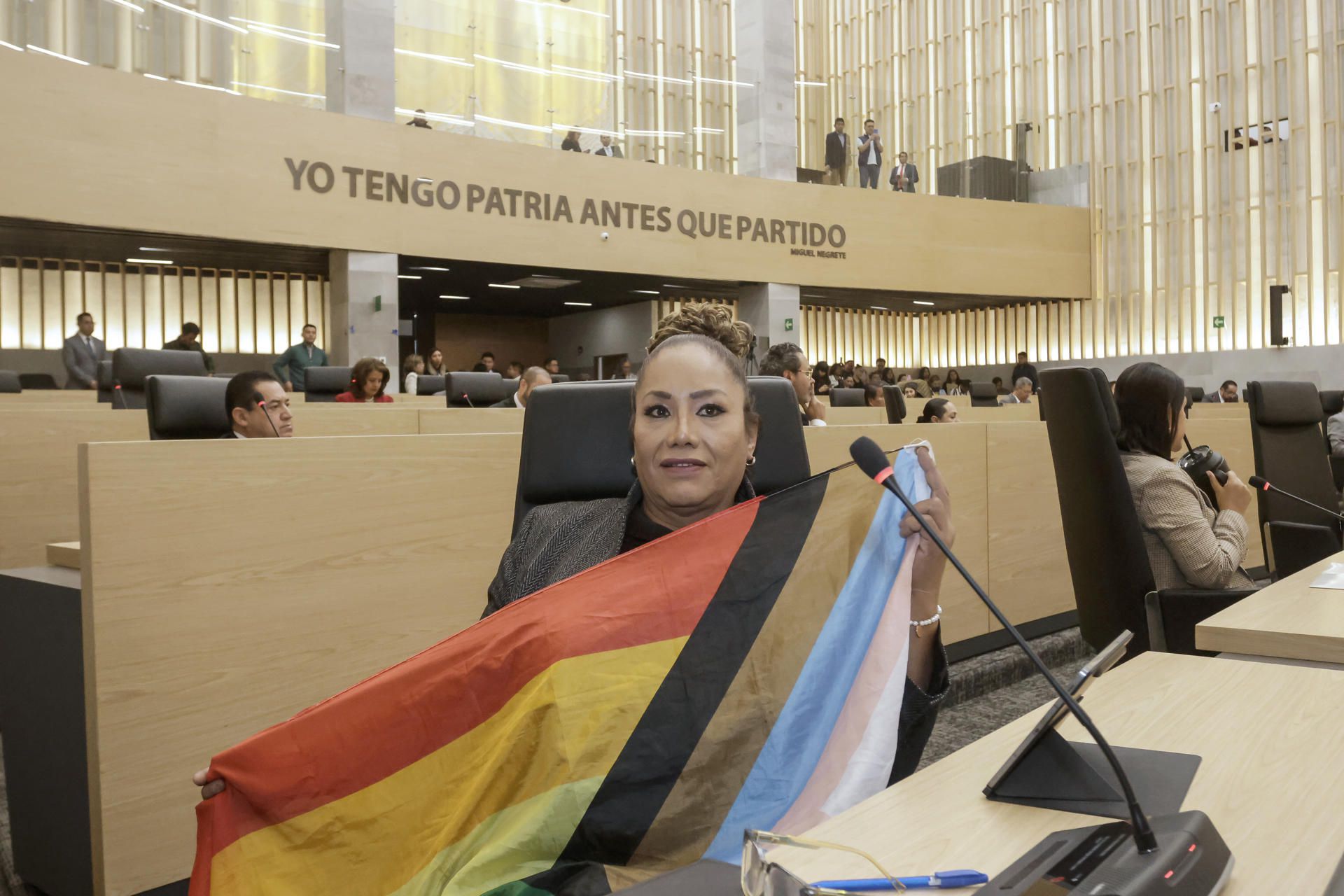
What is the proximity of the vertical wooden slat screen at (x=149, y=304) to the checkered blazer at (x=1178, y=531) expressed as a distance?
407 inches

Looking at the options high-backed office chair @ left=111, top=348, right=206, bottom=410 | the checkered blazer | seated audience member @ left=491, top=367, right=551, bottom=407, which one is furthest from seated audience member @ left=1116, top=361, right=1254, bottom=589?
high-backed office chair @ left=111, top=348, right=206, bottom=410

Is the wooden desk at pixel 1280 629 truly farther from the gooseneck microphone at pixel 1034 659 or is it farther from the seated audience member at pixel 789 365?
the seated audience member at pixel 789 365

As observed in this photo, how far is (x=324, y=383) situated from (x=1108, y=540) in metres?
5.89

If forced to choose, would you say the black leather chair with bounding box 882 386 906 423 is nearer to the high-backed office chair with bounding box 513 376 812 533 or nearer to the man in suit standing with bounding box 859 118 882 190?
the high-backed office chair with bounding box 513 376 812 533

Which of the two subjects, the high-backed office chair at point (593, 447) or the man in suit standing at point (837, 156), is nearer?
the high-backed office chair at point (593, 447)

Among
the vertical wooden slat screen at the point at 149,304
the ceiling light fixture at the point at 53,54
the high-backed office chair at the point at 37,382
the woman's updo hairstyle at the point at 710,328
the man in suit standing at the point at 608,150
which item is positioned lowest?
the woman's updo hairstyle at the point at 710,328

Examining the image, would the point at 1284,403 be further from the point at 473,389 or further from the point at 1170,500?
the point at 473,389

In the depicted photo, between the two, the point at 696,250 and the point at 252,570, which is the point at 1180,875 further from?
the point at 696,250

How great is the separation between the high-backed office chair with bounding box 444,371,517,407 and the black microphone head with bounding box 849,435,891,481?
5.49 meters

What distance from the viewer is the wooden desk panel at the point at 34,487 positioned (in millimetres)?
3398

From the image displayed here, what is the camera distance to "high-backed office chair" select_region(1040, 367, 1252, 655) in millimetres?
2449

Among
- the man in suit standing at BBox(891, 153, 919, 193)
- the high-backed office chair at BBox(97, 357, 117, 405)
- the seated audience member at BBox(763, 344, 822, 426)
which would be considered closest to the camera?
the seated audience member at BBox(763, 344, 822, 426)

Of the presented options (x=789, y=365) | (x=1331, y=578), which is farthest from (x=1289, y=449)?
(x=1331, y=578)

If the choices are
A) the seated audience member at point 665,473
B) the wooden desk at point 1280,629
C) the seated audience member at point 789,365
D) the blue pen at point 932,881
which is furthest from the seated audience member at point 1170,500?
the blue pen at point 932,881
